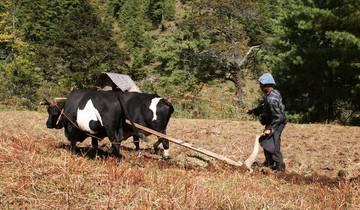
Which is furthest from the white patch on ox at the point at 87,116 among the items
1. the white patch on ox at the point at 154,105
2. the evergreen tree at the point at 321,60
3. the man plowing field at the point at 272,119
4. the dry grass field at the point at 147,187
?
the evergreen tree at the point at 321,60

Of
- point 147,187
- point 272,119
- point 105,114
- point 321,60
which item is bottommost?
point 147,187

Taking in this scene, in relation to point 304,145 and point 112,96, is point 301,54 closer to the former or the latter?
point 304,145

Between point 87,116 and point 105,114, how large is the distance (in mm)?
432

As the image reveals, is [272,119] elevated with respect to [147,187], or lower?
elevated

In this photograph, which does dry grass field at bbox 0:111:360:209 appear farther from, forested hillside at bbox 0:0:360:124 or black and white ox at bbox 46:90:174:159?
forested hillside at bbox 0:0:360:124

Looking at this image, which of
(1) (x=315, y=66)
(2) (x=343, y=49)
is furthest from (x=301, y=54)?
(2) (x=343, y=49)

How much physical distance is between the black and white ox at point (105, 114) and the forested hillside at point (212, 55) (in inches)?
416

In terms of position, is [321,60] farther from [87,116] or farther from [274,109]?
[87,116]

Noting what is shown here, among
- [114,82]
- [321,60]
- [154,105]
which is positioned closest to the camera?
[154,105]

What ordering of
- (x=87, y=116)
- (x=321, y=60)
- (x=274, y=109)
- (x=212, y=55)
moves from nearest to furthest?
(x=274, y=109) → (x=87, y=116) → (x=321, y=60) → (x=212, y=55)

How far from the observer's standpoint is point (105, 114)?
8180 mm

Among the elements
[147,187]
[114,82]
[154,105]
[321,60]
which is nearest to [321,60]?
[321,60]

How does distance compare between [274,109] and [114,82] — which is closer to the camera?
[274,109]

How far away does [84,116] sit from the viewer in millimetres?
8477
